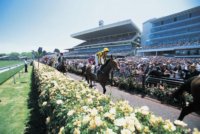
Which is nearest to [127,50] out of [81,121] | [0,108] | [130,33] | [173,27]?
[130,33]

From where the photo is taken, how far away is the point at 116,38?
219ft

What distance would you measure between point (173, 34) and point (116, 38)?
19542 millimetres

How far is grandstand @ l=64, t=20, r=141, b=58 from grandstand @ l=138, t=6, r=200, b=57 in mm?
5091

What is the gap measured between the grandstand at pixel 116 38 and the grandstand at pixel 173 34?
509 cm

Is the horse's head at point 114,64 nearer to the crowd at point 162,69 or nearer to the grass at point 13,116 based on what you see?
the crowd at point 162,69

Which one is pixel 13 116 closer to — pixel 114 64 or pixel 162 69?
pixel 114 64

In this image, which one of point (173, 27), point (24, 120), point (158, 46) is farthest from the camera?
point (173, 27)

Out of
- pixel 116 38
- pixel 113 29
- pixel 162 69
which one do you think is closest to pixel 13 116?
pixel 162 69

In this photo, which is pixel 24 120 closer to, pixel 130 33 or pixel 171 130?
pixel 171 130

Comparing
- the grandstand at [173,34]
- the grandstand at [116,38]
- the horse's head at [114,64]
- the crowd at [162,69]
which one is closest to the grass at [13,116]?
the horse's head at [114,64]

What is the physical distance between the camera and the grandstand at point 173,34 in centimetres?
4622

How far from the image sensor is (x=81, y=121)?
2.23m

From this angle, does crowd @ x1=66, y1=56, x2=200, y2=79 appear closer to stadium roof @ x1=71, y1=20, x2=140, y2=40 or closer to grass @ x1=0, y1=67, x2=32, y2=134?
grass @ x1=0, y1=67, x2=32, y2=134

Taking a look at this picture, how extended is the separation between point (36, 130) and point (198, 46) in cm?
4384
